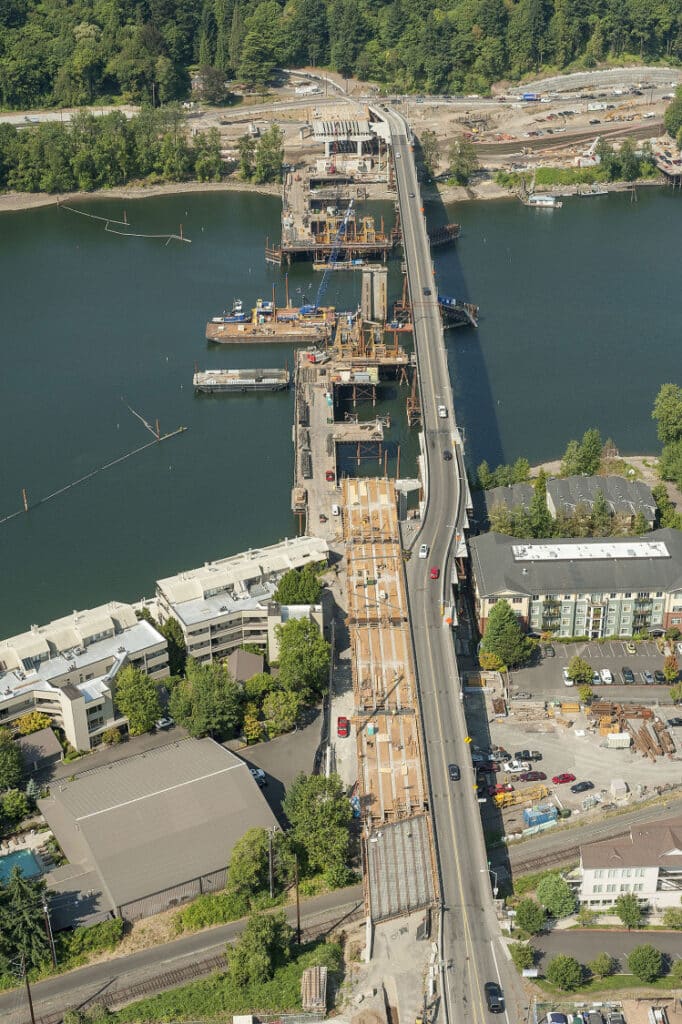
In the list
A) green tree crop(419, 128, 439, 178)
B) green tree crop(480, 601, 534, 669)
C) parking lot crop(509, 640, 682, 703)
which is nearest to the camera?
parking lot crop(509, 640, 682, 703)

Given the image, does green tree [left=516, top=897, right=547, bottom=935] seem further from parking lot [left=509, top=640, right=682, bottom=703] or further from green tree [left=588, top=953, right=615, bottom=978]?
parking lot [left=509, top=640, right=682, bottom=703]

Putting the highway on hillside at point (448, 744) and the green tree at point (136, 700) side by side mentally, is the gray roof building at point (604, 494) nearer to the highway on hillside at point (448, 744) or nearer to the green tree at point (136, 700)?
the highway on hillside at point (448, 744)

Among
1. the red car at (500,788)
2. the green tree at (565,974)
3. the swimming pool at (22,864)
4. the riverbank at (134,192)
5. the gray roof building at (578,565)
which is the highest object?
the riverbank at (134,192)

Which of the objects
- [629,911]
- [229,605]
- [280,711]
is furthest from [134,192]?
[629,911]

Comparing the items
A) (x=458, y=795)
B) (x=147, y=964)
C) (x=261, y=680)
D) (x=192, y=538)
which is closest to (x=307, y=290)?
(x=192, y=538)

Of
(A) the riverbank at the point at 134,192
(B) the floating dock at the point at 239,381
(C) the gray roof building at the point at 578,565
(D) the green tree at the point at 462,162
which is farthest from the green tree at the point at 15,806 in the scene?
(D) the green tree at the point at 462,162

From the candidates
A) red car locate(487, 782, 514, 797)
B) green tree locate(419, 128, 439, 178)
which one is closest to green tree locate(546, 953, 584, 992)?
red car locate(487, 782, 514, 797)

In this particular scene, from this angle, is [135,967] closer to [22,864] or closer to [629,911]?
[22,864]
